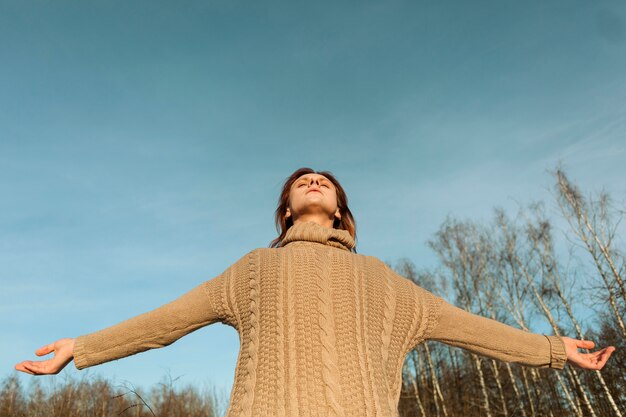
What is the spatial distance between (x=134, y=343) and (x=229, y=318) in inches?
18.0

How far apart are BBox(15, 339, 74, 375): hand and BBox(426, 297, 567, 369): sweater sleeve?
172cm

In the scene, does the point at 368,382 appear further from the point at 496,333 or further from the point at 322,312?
the point at 496,333

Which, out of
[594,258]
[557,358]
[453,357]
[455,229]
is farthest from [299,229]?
[453,357]

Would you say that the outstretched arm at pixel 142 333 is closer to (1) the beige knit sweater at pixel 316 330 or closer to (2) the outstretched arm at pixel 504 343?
(1) the beige knit sweater at pixel 316 330

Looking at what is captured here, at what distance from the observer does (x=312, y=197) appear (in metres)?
2.80

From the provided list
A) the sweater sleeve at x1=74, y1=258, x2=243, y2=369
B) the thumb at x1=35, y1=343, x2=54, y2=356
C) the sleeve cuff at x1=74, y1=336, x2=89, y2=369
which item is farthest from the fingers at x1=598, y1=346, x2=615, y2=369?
the thumb at x1=35, y1=343, x2=54, y2=356

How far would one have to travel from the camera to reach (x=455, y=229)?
58.6 feet

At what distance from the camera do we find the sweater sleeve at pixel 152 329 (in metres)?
2.35

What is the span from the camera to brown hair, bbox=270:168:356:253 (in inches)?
123

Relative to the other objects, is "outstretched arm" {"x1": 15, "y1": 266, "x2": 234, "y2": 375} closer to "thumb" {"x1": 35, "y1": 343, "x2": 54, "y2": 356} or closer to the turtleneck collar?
"thumb" {"x1": 35, "y1": 343, "x2": 54, "y2": 356}

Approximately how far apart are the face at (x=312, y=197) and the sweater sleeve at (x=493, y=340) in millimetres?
809

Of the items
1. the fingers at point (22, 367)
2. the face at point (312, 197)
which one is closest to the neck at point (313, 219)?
the face at point (312, 197)

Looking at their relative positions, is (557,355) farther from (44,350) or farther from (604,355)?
(44,350)

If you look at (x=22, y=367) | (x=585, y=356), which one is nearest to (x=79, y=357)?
(x=22, y=367)
